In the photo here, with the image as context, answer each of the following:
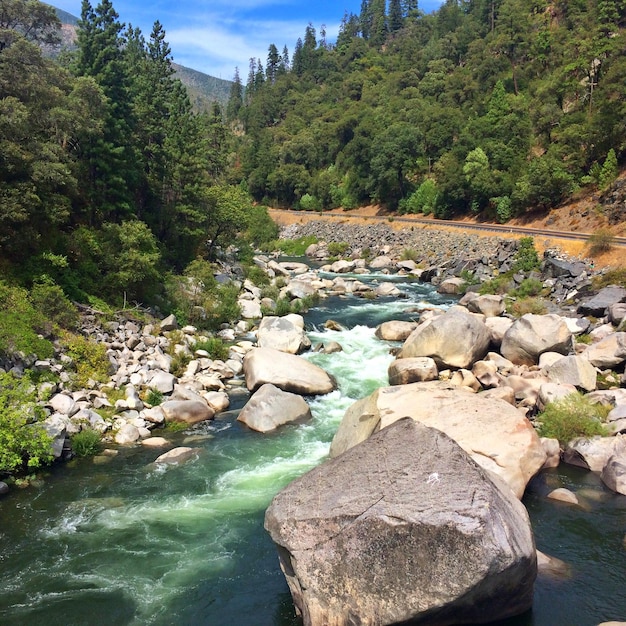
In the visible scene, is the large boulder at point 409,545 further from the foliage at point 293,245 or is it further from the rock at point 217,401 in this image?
the foliage at point 293,245

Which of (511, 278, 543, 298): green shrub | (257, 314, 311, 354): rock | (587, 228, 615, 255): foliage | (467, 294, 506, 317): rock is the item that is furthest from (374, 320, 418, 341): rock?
(587, 228, 615, 255): foliage

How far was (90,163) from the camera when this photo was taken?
98.0 ft

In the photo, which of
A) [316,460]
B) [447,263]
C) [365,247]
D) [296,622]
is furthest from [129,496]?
[365,247]

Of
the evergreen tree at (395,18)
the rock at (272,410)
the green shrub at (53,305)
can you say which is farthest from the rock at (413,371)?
the evergreen tree at (395,18)

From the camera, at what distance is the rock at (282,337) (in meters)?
25.5

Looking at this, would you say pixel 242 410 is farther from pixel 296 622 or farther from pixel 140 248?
pixel 140 248

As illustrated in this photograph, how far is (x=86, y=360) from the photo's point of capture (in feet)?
66.8

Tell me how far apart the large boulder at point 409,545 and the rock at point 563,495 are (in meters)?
4.68

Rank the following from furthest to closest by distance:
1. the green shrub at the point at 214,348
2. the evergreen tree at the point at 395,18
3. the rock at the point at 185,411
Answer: the evergreen tree at the point at 395,18
the green shrub at the point at 214,348
the rock at the point at 185,411

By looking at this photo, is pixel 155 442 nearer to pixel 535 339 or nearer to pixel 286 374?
pixel 286 374

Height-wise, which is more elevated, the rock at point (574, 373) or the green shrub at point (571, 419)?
the rock at point (574, 373)

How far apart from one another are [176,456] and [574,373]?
1436cm

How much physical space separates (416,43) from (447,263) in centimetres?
9619

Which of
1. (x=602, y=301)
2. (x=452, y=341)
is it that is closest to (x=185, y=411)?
(x=452, y=341)
